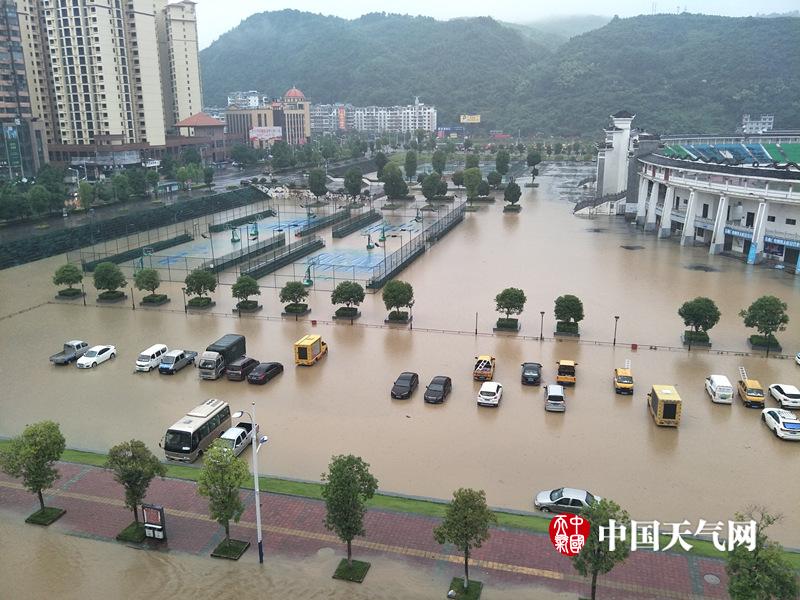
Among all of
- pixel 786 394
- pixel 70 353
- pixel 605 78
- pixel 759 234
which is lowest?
pixel 70 353

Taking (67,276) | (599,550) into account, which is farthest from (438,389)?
(67,276)

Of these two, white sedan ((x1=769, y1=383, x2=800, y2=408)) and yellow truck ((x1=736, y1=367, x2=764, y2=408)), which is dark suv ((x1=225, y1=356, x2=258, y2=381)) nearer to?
yellow truck ((x1=736, y1=367, x2=764, y2=408))

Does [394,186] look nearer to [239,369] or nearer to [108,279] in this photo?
[108,279]

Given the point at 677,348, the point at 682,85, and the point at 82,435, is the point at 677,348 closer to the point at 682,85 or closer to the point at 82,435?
the point at 82,435

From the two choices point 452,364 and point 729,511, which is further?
point 452,364

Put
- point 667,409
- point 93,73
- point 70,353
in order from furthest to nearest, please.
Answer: point 93,73
point 70,353
point 667,409

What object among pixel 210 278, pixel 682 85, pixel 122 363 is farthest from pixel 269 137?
pixel 682 85
